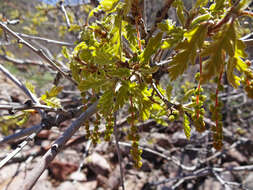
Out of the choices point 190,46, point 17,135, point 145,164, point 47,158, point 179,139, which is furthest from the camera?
point 179,139

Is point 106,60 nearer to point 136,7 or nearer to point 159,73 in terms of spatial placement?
point 136,7

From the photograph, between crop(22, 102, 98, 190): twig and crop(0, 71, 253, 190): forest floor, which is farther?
crop(0, 71, 253, 190): forest floor

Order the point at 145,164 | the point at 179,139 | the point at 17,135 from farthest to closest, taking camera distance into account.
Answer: the point at 179,139 < the point at 145,164 < the point at 17,135

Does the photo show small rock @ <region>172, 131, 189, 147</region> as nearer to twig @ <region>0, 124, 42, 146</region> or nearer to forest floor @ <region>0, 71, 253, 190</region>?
forest floor @ <region>0, 71, 253, 190</region>

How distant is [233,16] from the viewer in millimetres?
481

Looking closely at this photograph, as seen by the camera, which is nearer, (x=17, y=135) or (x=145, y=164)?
(x=17, y=135)

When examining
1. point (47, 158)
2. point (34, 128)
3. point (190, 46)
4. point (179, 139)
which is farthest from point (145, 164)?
point (190, 46)

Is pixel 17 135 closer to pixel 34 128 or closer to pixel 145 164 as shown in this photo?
pixel 34 128

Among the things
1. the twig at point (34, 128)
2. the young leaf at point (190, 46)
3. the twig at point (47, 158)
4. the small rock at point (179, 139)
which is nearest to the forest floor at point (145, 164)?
the small rock at point (179, 139)

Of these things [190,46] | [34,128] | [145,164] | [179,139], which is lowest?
[145,164]

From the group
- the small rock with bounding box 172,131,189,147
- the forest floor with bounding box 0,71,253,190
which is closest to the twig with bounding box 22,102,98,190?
the forest floor with bounding box 0,71,253,190

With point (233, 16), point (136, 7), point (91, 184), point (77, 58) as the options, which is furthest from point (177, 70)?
point (91, 184)

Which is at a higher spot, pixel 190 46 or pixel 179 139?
pixel 190 46

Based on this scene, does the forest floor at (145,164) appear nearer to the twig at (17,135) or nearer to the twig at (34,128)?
the twig at (34,128)
